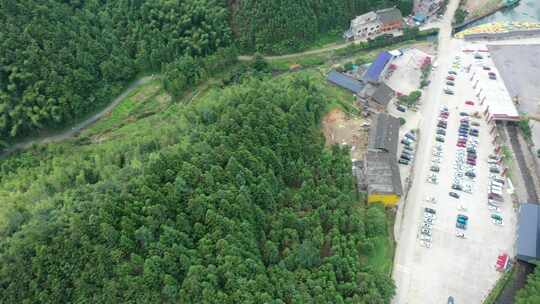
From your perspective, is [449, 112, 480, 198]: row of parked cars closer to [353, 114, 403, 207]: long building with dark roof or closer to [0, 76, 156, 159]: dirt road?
[353, 114, 403, 207]: long building with dark roof

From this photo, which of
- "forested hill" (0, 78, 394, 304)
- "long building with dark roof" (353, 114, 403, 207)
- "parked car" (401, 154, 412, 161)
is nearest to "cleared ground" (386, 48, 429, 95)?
"long building with dark roof" (353, 114, 403, 207)

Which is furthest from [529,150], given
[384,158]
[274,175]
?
[274,175]

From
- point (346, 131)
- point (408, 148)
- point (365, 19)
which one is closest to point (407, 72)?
point (365, 19)

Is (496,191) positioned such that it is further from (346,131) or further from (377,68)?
(377,68)

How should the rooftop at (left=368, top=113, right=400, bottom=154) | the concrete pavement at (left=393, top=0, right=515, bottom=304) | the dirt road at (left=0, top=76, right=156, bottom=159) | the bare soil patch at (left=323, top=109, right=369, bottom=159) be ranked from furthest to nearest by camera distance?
the dirt road at (left=0, top=76, right=156, bottom=159), the bare soil patch at (left=323, top=109, right=369, bottom=159), the rooftop at (left=368, top=113, right=400, bottom=154), the concrete pavement at (left=393, top=0, right=515, bottom=304)

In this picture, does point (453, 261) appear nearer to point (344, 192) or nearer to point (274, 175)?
point (344, 192)
